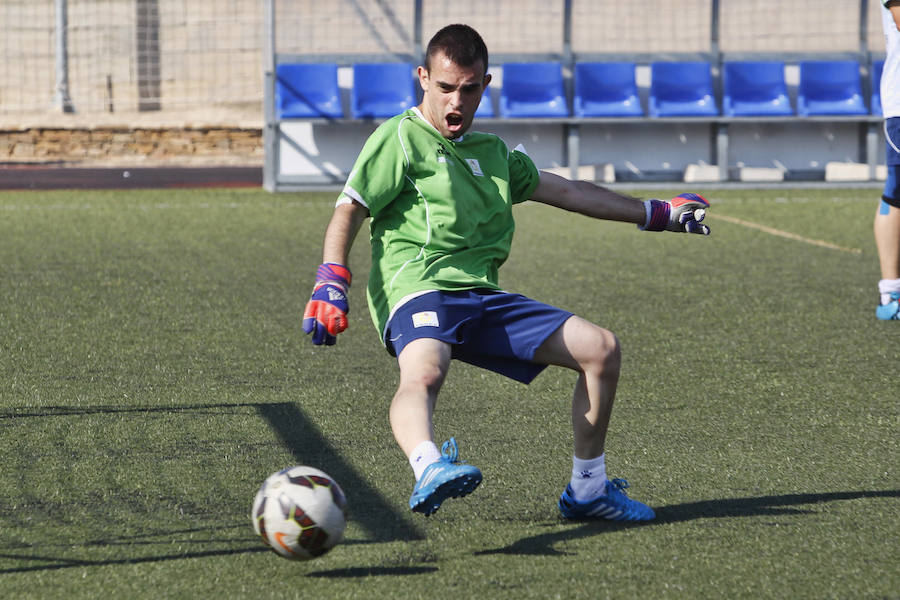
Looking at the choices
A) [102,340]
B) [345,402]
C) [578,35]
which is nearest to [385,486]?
[345,402]

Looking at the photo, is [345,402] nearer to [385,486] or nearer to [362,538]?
[385,486]

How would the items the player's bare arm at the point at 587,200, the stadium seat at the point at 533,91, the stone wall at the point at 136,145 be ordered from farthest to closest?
1. the stone wall at the point at 136,145
2. the stadium seat at the point at 533,91
3. the player's bare arm at the point at 587,200

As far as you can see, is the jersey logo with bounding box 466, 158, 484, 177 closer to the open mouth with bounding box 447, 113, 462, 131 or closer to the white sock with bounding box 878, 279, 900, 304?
the open mouth with bounding box 447, 113, 462, 131

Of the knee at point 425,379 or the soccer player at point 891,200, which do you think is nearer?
the knee at point 425,379

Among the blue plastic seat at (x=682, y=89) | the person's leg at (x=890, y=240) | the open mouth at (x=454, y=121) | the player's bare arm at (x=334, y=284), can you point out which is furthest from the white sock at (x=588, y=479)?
the blue plastic seat at (x=682, y=89)

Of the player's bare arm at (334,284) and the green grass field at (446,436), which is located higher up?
the player's bare arm at (334,284)

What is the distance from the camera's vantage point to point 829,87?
15234mm

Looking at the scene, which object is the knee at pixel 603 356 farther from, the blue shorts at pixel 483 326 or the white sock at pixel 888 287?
the white sock at pixel 888 287

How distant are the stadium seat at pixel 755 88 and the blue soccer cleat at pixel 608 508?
477 inches

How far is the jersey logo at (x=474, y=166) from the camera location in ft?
11.4

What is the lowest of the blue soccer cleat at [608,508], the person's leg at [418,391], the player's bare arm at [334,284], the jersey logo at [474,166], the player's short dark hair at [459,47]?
the blue soccer cleat at [608,508]

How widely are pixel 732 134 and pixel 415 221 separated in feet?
42.2

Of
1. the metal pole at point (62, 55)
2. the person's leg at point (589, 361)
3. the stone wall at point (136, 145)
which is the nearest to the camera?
the person's leg at point (589, 361)

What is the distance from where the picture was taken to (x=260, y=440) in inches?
163
